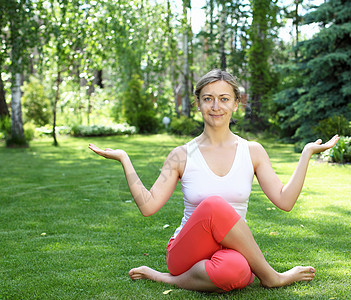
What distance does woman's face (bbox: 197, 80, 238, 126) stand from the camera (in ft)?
8.41

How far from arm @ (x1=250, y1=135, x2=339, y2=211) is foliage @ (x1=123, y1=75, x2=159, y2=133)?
14.8 m

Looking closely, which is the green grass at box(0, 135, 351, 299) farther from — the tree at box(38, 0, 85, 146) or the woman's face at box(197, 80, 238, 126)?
the tree at box(38, 0, 85, 146)

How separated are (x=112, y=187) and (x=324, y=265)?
3.84 m

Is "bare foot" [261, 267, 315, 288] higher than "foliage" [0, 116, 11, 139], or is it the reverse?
"foliage" [0, 116, 11, 139]

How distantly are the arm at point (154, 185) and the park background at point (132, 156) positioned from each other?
0.52 m

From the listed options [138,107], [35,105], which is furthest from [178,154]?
[35,105]

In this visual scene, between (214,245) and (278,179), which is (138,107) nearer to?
(278,179)

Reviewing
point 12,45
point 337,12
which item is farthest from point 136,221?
point 337,12

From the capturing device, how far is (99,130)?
1611 cm

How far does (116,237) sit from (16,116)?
838cm

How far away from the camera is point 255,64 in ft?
29.5

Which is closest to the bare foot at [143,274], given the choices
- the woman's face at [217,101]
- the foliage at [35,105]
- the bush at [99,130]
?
the woman's face at [217,101]

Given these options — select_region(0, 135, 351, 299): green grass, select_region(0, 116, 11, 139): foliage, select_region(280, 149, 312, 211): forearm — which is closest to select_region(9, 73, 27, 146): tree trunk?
select_region(0, 116, 11, 139): foliage

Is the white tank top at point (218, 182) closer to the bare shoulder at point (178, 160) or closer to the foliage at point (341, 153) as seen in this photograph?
the bare shoulder at point (178, 160)
